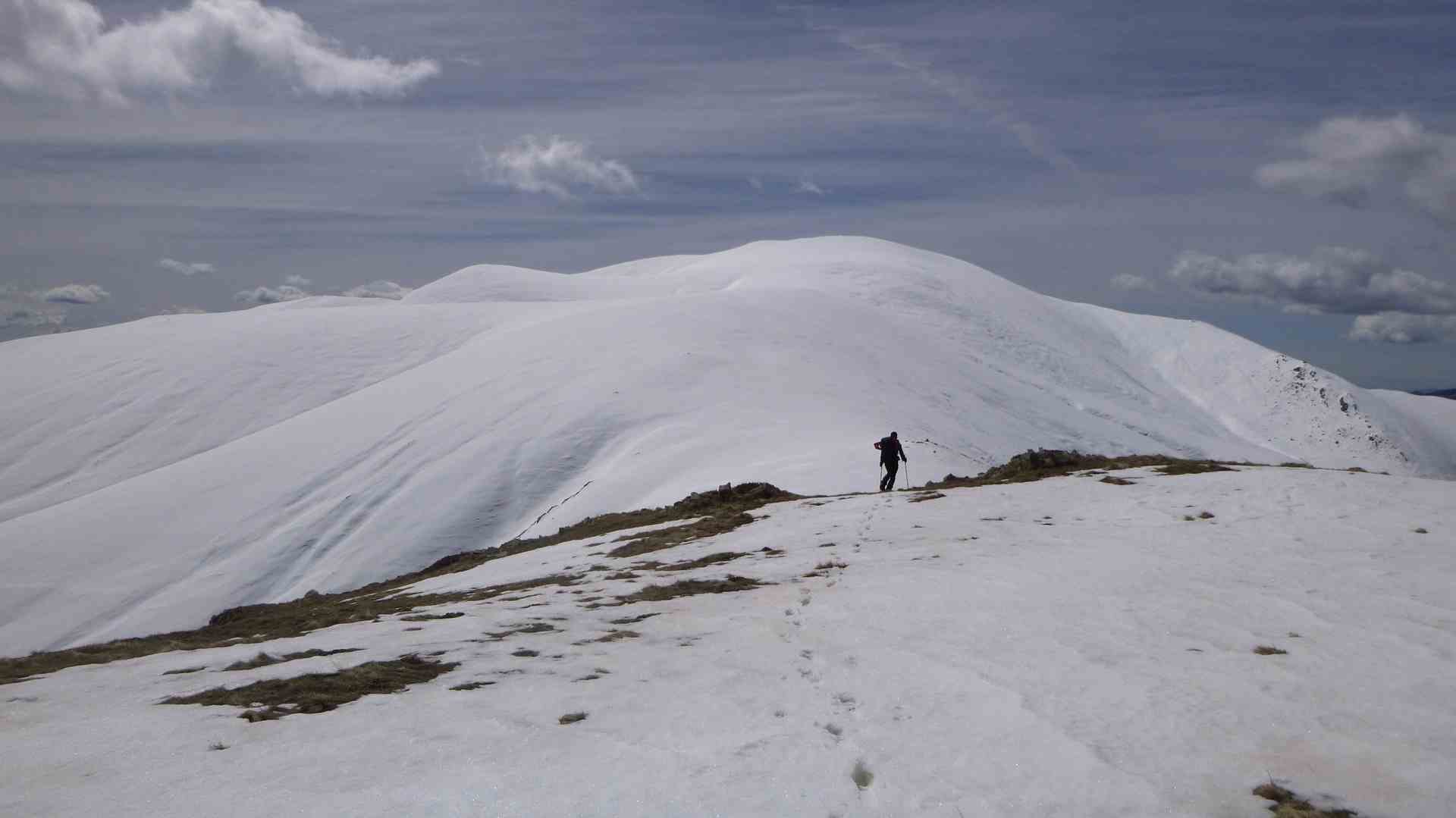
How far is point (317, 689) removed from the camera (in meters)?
8.83

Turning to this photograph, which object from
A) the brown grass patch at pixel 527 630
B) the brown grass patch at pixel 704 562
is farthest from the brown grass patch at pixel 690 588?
the brown grass patch at pixel 527 630

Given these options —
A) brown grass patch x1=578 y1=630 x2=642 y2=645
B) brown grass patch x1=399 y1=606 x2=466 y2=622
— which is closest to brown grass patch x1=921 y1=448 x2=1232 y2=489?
brown grass patch x1=578 y1=630 x2=642 y2=645

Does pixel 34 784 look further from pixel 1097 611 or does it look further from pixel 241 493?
pixel 241 493

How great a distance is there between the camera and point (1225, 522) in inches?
621

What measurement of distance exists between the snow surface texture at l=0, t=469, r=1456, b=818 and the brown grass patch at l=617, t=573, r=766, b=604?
0.35 metres

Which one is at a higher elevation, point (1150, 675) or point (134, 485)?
point (1150, 675)

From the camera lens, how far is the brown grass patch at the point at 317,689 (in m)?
8.36

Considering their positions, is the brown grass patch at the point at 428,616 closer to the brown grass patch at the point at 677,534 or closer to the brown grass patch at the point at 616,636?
the brown grass patch at the point at 616,636

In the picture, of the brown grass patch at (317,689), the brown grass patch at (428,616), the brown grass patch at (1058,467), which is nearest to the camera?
the brown grass patch at (317,689)

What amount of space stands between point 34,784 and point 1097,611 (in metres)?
10.1

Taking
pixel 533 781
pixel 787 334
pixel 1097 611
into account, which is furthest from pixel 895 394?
pixel 533 781

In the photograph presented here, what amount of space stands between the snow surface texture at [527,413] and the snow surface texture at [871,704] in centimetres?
1582

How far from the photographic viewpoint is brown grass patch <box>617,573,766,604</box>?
13.3 metres

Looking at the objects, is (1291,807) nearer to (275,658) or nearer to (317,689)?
(317,689)
